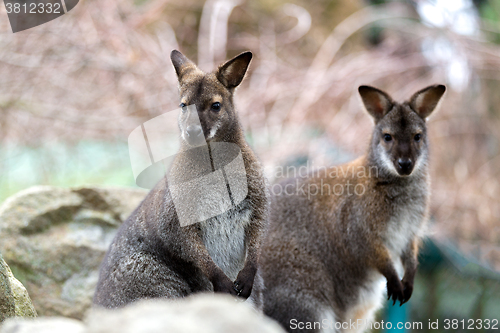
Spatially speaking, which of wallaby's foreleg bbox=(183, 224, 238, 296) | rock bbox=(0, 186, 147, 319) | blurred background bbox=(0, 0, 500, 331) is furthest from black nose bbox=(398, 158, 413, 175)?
rock bbox=(0, 186, 147, 319)

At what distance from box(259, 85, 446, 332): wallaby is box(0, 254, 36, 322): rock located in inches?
72.2

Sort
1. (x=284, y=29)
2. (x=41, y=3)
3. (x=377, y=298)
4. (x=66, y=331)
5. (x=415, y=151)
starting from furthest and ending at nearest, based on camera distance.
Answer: (x=284, y=29)
(x=41, y=3)
(x=377, y=298)
(x=415, y=151)
(x=66, y=331)

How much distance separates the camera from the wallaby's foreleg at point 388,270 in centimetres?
392

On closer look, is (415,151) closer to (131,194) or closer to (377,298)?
(377,298)

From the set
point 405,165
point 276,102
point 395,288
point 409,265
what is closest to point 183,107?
point 405,165

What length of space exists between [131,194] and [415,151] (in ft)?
8.62

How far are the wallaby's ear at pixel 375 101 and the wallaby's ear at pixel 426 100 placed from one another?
0.19 m

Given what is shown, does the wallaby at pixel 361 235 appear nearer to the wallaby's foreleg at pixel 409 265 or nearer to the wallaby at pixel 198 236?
the wallaby's foreleg at pixel 409 265

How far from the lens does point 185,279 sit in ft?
10.2

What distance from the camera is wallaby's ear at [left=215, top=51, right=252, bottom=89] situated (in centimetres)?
315

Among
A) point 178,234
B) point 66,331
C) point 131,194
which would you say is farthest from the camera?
point 131,194

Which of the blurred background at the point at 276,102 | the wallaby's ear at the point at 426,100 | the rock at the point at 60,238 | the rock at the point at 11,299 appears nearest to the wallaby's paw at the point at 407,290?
the wallaby's ear at the point at 426,100

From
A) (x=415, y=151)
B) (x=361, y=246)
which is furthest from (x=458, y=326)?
(x=415, y=151)

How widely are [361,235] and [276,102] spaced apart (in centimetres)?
377
